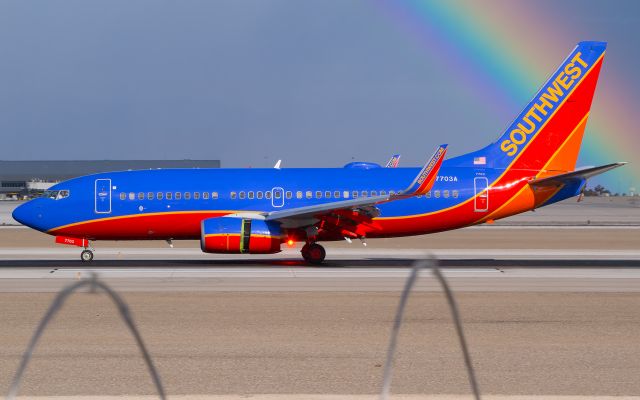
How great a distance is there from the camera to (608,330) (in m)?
15.9

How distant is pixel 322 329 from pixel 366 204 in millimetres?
13040

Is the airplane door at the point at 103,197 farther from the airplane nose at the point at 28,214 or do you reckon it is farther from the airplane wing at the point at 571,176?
the airplane wing at the point at 571,176

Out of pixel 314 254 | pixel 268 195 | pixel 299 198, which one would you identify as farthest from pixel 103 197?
pixel 314 254

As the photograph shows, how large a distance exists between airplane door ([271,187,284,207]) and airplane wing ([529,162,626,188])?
30.6 ft

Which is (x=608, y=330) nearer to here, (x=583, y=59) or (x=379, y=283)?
(x=379, y=283)

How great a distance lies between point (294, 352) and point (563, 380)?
4239mm

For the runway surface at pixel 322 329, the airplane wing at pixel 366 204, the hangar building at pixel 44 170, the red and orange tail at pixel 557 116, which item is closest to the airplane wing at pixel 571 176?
the red and orange tail at pixel 557 116

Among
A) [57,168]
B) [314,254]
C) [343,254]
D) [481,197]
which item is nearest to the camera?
[314,254]

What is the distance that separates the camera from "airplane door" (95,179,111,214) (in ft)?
104

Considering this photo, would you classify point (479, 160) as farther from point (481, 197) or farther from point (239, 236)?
point (239, 236)

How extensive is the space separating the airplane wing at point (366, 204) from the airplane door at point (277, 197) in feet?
4.30

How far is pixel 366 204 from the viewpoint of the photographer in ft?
94.4

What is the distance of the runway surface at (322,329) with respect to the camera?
38.4ft

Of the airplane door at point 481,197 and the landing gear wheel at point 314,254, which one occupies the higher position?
the airplane door at point 481,197
